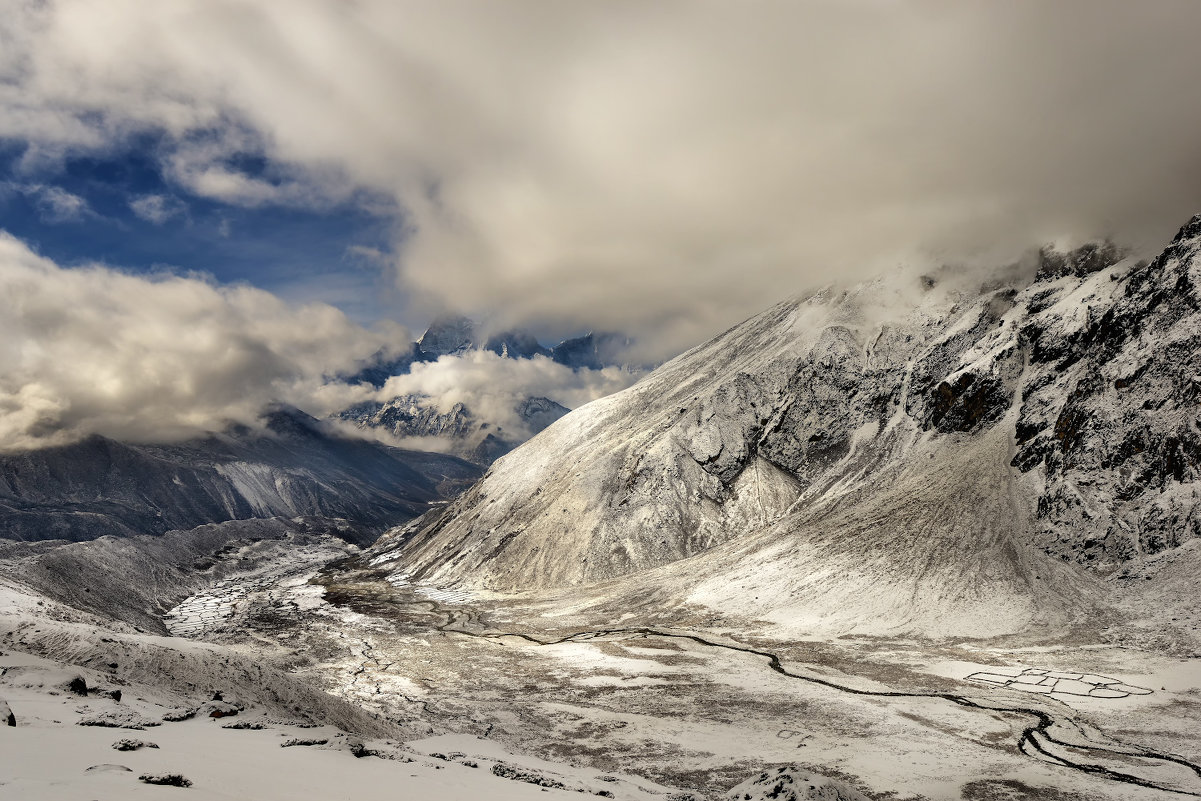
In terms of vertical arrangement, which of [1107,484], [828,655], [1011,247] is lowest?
[828,655]

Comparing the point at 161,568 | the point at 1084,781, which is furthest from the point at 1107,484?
the point at 161,568

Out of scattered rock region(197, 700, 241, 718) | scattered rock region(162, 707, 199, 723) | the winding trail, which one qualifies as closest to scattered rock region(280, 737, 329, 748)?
scattered rock region(162, 707, 199, 723)

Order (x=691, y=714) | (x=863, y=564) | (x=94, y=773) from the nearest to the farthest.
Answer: (x=94, y=773), (x=691, y=714), (x=863, y=564)

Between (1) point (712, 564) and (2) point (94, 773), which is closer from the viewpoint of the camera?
(2) point (94, 773)

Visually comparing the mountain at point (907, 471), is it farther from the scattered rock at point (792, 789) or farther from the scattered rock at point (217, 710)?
the scattered rock at point (217, 710)

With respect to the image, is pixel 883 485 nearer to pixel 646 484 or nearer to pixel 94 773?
pixel 646 484

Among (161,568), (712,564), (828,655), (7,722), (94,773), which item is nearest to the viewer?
(94,773)

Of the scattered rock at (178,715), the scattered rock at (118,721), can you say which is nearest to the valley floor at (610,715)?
the scattered rock at (178,715)

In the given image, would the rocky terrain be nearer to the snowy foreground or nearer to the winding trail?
the snowy foreground
